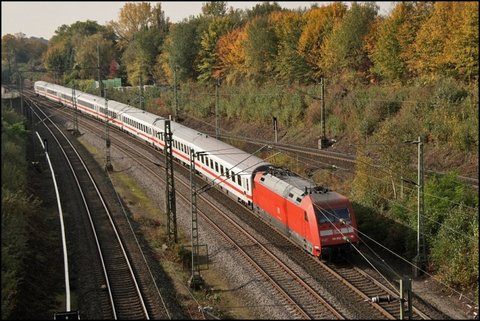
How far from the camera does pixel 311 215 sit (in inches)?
848

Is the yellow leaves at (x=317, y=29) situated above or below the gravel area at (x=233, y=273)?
above

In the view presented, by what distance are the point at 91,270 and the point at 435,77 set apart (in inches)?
1156

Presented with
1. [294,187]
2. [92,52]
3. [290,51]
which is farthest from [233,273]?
[92,52]

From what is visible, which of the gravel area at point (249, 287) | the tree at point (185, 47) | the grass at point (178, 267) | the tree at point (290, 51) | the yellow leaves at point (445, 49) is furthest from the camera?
the tree at point (185, 47)

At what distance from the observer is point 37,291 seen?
2012 cm

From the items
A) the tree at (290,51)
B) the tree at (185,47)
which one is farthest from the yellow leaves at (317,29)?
the tree at (185,47)

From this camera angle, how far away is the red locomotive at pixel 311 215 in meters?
21.4

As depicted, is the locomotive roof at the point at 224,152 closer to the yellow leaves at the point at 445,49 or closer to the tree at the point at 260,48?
the yellow leaves at the point at 445,49

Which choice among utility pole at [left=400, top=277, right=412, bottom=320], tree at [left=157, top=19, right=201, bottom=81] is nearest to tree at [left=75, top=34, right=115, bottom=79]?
tree at [left=157, top=19, right=201, bottom=81]

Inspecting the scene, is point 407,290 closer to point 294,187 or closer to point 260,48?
point 294,187

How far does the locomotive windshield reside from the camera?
21406 millimetres

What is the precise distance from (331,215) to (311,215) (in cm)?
80

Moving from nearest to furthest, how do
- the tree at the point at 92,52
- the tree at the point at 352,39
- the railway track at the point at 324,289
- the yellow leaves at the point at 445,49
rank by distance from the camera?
the railway track at the point at 324,289
the yellow leaves at the point at 445,49
the tree at the point at 352,39
the tree at the point at 92,52

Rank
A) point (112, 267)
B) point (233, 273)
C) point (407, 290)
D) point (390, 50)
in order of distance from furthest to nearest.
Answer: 1. point (390, 50)
2. point (112, 267)
3. point (233, 273)
4. point (407, 290)
